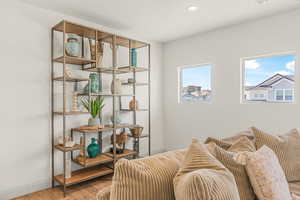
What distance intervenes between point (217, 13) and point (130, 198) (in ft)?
8.94

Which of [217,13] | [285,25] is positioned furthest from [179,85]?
[285,25]

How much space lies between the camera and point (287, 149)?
178cm

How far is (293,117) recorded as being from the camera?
2.73 meters

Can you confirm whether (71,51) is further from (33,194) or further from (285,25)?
(285,25)

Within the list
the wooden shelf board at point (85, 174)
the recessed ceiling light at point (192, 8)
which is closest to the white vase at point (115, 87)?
the wooden shelf board at point (85, 174)


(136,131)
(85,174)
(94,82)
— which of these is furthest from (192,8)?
(85,174)

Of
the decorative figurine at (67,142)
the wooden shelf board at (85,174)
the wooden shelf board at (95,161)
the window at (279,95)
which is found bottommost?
the wooden shelf board at (85,174)

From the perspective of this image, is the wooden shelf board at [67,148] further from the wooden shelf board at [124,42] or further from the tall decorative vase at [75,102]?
the wooden shelf board at [124,42]

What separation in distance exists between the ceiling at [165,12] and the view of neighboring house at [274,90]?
0.96 meters

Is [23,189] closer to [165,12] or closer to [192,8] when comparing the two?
[165,12]

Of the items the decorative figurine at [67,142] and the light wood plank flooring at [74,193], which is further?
the decorative figurine at [67,142]

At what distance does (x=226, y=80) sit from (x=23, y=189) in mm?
3340

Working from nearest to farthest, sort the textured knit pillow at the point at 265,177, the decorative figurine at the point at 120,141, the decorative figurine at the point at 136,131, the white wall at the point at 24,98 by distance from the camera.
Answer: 1. the textured knit pillow at the point at 265,177
2. the white wall at the point at 24,98
3. the decorative figurine at the point at 120,141
4. the decorative figurine at the point at 136,131

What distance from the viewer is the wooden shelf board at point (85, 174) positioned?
2.60 metres
